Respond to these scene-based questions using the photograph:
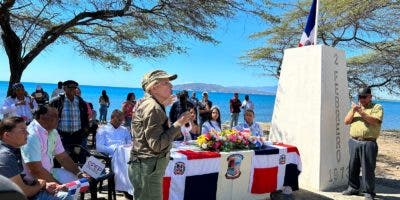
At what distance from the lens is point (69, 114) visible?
6.90 meters

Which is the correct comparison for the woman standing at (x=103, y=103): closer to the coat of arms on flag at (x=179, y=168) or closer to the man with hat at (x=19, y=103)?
the man with hat at (x=19, y=103)

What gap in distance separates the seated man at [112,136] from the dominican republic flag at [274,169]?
217 cm

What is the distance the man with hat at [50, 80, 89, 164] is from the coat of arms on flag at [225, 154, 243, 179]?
254cm

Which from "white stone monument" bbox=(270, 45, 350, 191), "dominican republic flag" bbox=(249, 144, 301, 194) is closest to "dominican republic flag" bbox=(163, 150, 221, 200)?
"dominican republic flag" bbox=(249, 144, 301, 194)

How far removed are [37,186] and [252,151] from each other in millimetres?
3409

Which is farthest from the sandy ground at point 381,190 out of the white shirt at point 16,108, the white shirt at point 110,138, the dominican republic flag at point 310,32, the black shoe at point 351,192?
the dominican republic flag at point 310,32

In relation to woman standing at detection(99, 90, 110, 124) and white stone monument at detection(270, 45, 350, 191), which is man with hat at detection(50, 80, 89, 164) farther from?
woman standing at detection(99, 90, 110, 124)

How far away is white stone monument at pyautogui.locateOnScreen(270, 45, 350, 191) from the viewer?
25.2 ft

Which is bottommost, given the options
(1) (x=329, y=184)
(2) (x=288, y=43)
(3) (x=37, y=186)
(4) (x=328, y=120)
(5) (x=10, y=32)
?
(1) (x=329, y=184)

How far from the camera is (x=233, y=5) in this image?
394 inches

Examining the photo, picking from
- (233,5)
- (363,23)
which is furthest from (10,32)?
(363,23)

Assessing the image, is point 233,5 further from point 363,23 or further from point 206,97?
point 363,23

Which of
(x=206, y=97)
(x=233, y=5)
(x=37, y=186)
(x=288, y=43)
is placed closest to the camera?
(x=37, y=186)

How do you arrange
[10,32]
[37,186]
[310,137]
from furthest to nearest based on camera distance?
[10,32], [310,137], [37,186]
